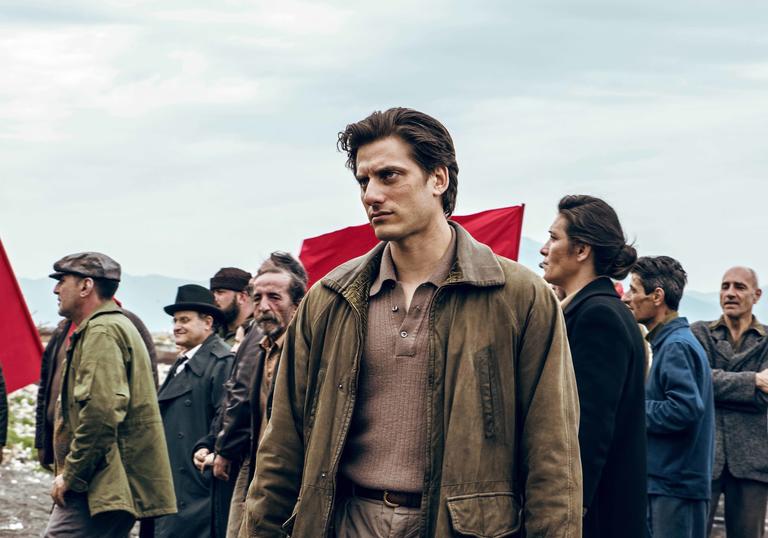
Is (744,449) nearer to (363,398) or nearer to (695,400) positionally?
(695,400)

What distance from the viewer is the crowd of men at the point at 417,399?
3.94 meters

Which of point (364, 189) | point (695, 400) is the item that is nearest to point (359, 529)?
point (364, 189)

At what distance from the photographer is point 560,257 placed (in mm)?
5688

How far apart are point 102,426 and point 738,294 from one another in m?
4.72

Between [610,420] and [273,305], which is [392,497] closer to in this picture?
[610,420]

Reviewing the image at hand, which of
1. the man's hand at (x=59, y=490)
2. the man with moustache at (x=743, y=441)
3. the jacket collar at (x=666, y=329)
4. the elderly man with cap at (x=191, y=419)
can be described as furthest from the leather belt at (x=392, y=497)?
the man with moustache at (x=743, y=441)

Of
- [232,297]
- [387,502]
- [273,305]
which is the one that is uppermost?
[232,297]

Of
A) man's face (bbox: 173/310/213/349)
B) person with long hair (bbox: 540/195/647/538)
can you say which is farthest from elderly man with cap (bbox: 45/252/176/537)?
person with long hair (bbox: 540/195/647/538)

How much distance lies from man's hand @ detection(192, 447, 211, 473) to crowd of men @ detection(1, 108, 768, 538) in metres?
0.02

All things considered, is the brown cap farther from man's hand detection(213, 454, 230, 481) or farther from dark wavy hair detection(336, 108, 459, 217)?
dark wavy hair detection(336, 108, 459, 217)

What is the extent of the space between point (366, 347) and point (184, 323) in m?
5.51

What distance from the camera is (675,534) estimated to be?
275 inches

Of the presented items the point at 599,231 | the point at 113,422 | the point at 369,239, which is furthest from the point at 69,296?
the point at 599,231

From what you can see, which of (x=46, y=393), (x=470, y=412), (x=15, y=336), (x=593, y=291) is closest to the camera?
(x=470, y=412)
